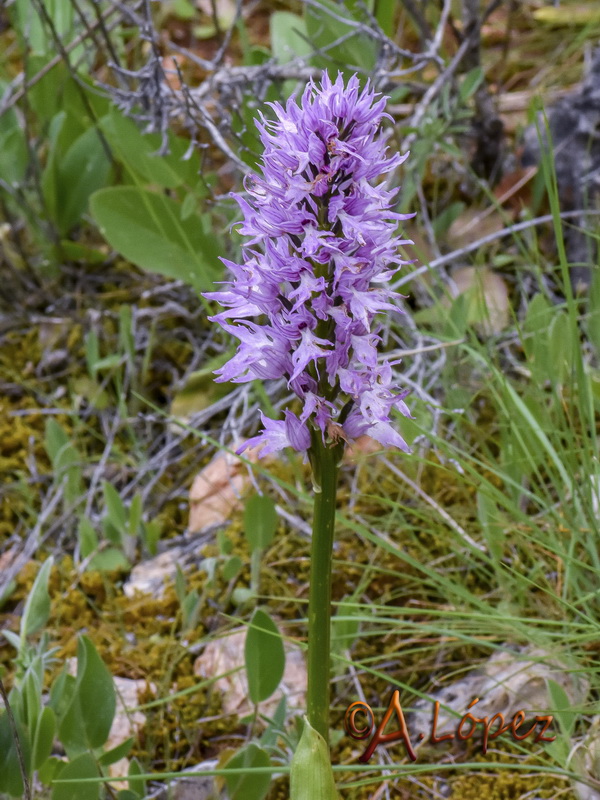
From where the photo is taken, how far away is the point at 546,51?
3604 mm

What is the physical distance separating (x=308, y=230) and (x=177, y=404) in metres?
1.53

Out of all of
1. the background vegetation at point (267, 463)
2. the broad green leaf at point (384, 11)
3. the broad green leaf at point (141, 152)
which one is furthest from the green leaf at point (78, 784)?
→ the broad green leaf at point (384, 11)

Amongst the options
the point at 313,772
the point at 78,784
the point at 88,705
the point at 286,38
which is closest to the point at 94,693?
the point at 88,705

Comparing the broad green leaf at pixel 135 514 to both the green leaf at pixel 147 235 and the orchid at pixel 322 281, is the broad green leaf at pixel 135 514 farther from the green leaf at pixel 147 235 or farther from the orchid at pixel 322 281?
the orchid at pixel 322 281

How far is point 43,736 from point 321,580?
0.60 meters

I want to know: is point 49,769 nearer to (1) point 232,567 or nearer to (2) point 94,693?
(2) point 94,693

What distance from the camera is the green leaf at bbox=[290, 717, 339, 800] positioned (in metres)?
1.10

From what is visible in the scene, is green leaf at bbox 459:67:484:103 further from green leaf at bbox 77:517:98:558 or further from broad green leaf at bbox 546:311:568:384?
green leaf at bbox 77:517:98:558

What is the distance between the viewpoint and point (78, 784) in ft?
4.40

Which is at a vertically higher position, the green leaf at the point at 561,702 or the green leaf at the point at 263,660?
the green leaf at the point at 263,660

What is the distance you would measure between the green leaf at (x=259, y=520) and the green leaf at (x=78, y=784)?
0.66 meters

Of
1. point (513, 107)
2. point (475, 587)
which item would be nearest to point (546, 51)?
point (513, 107)

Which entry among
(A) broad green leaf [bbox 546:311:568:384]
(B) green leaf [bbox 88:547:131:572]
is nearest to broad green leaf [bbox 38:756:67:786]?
(B) green leaf [bbox 88:547:131:572]

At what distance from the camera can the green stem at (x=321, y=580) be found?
112 cm
